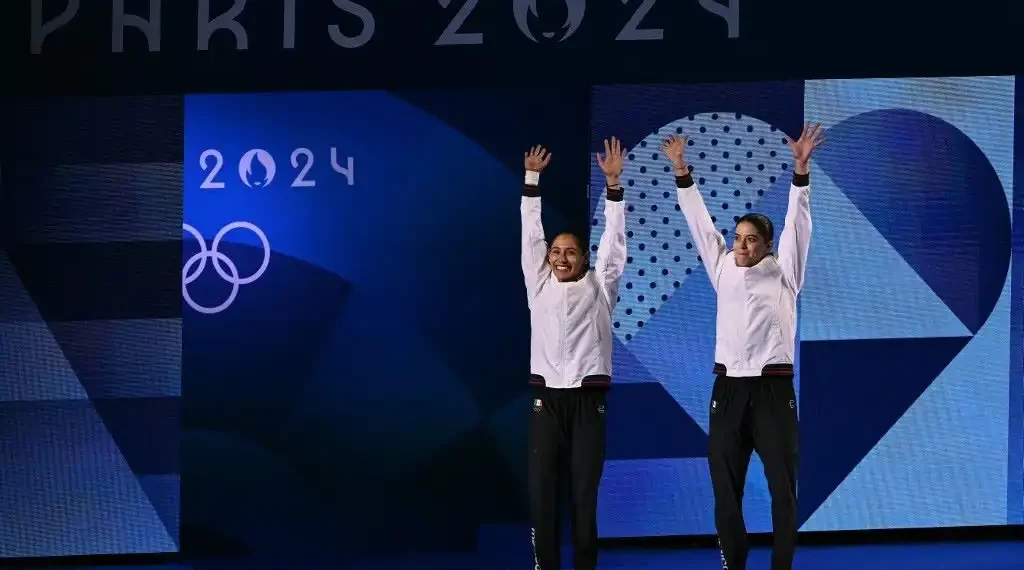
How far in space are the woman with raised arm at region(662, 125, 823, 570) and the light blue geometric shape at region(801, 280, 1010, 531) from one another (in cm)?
148

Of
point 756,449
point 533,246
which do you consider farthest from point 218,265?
point 756,449

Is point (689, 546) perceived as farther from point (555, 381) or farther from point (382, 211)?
point (382, 211)

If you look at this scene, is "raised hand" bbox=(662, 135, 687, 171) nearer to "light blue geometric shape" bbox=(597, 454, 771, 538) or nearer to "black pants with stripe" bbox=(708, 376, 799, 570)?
"black pants with stripe" bbox=(708, 376, 799, 570)

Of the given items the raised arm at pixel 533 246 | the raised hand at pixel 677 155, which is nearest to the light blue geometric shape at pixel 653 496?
the raised arm at pixel 533 246

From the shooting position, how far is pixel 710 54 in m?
6.68

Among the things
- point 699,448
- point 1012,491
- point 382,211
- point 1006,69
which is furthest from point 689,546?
point 1006,69

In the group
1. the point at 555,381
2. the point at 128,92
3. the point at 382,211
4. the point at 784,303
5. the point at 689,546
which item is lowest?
the point at 689,546

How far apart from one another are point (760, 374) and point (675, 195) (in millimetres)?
1630

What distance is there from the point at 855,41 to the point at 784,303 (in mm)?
1922

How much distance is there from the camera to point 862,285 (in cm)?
664

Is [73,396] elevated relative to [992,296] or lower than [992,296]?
lower

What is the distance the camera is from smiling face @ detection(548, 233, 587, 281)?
18.3 feet

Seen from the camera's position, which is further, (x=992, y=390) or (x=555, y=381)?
(x=992, y=390)

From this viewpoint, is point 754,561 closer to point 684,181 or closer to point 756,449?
point 756,449
